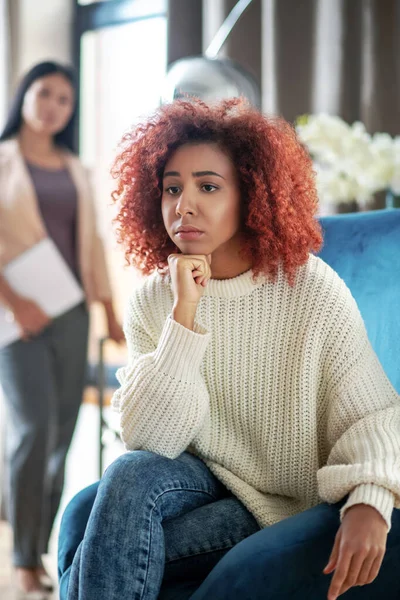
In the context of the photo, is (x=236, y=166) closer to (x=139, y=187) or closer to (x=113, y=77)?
(x=139, y=187)

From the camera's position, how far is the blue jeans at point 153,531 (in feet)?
3.29

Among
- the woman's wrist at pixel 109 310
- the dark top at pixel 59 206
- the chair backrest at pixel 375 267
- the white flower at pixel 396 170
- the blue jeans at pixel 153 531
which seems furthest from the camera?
the woman's wrist at pixel 109 310

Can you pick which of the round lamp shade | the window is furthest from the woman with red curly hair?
the window

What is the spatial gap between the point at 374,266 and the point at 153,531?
72 cm

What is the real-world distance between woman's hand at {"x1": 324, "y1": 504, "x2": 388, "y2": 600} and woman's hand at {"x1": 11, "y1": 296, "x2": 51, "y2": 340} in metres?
1.67

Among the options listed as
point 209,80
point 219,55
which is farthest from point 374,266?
point 219,55

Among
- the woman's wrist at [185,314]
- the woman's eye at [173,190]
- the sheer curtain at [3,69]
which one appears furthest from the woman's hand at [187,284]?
the sheer curtain at [3,69]

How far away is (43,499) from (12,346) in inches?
20.8

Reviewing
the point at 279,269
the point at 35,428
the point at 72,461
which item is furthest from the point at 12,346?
the point at 279,269

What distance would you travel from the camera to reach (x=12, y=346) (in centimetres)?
238

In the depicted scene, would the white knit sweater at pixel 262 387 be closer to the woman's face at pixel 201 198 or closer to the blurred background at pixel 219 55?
the woman's face at pixel 201 198

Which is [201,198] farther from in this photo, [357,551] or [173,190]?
[357,551]

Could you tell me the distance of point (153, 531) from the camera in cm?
104

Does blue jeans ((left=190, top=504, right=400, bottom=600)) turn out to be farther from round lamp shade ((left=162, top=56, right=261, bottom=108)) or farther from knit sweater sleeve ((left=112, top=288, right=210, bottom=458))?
round lamp shade ((left=162, top=56, right=261, bottom=108))
